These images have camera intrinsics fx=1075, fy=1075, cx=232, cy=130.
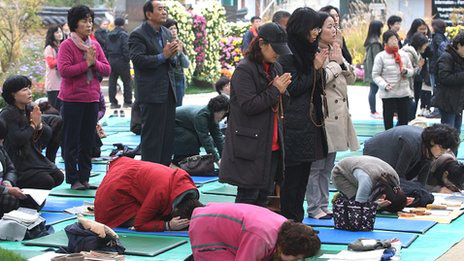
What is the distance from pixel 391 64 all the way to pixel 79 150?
15.5 ft

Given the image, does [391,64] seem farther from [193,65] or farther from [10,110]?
[193,65]

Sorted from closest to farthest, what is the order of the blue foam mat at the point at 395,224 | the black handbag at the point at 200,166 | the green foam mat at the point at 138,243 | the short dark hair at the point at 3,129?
the green foam mat at the point at 138,243 → the blue foam mat at the point at 395,224 → the short dark hair at the point at 3,129 → the black handbag at the point at 200,166

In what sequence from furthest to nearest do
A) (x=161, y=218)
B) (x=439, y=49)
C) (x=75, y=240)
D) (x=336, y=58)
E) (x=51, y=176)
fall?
1. (x=439, y=49)
2. (x=51, y=176)
3. (x=336, y=58)
4. (x=161, y=218)
5. (x=75, y=240)

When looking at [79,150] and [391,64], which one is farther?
[391,64]

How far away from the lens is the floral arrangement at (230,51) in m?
23.9

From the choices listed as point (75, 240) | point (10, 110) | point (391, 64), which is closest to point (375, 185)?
point (75, 240)

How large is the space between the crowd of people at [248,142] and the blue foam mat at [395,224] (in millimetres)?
161

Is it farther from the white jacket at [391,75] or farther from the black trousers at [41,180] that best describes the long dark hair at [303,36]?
the white jacket at [391,75]

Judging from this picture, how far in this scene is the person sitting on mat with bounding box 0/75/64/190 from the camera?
9.41 meters

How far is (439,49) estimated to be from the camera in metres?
16.1

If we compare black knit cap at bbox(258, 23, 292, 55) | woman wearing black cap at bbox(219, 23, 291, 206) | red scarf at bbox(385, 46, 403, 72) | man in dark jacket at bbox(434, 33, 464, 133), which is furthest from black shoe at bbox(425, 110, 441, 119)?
black knit cap at bbox(258, 23, 292, 55)

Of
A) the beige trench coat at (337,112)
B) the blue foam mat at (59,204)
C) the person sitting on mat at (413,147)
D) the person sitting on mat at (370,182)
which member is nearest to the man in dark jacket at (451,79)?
the person sitting on mat at (413,147)

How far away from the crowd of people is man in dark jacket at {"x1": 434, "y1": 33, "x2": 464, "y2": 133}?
0.6 inches

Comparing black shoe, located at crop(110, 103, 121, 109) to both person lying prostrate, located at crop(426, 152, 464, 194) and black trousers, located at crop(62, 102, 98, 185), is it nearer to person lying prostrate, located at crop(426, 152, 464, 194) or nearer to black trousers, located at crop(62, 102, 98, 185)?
black trousers, located at crop(62, 102, 98, 185)
